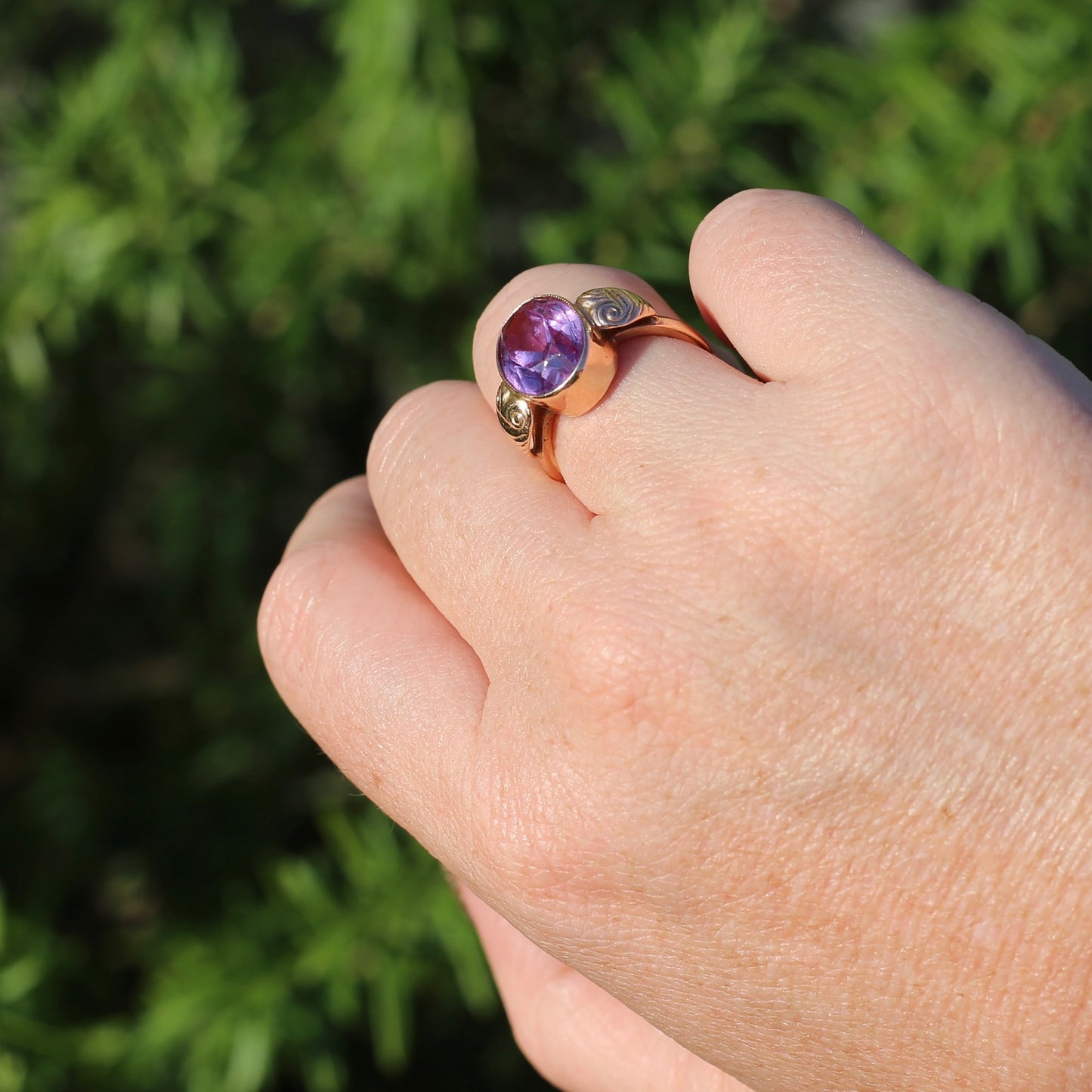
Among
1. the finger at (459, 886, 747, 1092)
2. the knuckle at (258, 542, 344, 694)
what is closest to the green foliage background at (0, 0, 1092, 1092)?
the finger at (459, 886, 747, 1092)

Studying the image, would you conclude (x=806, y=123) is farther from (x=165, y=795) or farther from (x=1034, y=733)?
(x=165, y=795)

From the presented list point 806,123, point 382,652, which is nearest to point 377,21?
point 806,123

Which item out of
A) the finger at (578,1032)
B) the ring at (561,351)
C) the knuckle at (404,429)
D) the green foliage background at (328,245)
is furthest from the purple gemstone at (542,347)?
the green foliage background at (328,245)

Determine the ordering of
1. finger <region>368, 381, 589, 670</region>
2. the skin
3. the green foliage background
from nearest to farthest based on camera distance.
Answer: the skin
finger <region>368, 381, 589, 670</region>
the green foliage background

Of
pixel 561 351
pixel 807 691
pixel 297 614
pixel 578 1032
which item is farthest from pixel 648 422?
pixel 578 1032

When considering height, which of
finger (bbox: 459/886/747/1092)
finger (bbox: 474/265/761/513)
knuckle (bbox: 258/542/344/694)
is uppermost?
finger (bbox: 474/265/761/513)

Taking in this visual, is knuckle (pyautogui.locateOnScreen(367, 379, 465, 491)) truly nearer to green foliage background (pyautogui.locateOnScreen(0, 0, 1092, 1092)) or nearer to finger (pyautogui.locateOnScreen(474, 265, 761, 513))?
finger (pyautogui.locateOnScreen(474, 265, 761, 513))

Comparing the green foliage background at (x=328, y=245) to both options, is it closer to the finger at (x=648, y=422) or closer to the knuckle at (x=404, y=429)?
the knuckle at (x=404, y=429)
